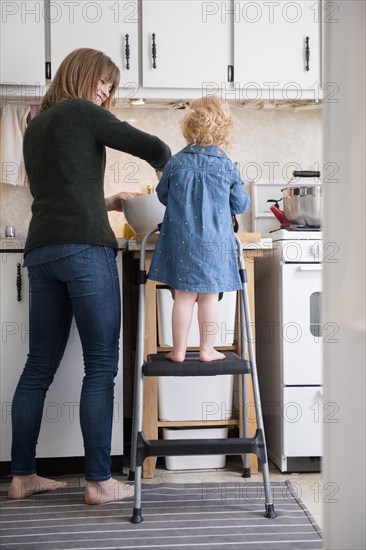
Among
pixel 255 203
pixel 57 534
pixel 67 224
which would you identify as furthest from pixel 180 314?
pixel 255 203

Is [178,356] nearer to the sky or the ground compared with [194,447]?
nearer to the sky

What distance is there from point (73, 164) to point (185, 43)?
1.20m

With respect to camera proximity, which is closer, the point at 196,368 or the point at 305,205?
the point at 196,368

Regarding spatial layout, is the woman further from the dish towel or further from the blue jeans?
the dish towel

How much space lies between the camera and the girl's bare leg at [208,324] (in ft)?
7.28

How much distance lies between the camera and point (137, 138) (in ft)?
7.02

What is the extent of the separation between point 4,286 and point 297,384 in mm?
1104

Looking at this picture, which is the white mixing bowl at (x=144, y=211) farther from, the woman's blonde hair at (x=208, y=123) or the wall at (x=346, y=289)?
the wall at (x=346, y=289)

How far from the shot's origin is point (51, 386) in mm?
2467

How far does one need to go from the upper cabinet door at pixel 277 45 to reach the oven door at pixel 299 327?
965 mm

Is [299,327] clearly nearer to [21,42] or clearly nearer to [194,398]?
[194,398]

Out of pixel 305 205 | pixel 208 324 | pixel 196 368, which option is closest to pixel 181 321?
pixel 208 324

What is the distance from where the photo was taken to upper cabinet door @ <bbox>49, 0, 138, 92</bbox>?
2.99 m

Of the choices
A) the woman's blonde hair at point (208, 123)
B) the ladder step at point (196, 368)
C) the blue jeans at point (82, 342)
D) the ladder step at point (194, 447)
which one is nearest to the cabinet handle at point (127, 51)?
the woman's blonde hair at point (208, 123)
